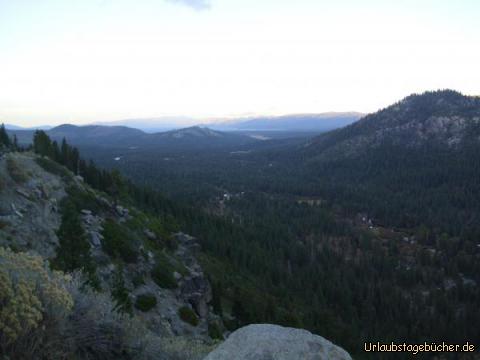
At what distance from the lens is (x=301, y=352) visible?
917 centimetres

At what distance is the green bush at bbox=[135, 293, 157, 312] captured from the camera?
31.3 meters

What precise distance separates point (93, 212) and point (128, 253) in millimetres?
10152

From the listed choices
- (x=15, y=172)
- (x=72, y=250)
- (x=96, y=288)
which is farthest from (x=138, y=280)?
(x=15, y=172)

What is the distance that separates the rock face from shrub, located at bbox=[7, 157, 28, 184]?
1528 inches

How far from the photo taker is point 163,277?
41.3 meters

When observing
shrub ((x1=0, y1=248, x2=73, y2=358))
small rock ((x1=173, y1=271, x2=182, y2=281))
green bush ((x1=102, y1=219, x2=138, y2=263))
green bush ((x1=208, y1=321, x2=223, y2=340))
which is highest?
shrub ((x1=0, y1=248, x2=73, y2=358))

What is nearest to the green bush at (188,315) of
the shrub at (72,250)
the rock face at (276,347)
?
the shrub at (72,250)

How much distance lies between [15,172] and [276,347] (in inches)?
1625

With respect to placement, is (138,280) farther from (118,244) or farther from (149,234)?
(149,234)

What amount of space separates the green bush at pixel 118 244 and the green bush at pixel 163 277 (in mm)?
2777

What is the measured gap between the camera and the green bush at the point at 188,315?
1386 inches

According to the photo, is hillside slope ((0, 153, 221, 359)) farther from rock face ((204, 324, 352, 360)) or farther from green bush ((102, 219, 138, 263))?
rock face ((204, 324, 352, 360))

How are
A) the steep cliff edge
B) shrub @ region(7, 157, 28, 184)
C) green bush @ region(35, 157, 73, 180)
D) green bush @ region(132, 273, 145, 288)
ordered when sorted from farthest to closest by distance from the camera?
green bush @ region(35, 157, 73, 180) → shrub @ region(7, 157, 28, 184) → green bush @ region(132, 273, 145, 288) → the steep cliff edge

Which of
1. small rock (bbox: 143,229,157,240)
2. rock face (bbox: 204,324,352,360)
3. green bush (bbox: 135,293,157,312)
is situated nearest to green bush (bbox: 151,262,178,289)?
green bush (bbox: 135,293,157,312)
